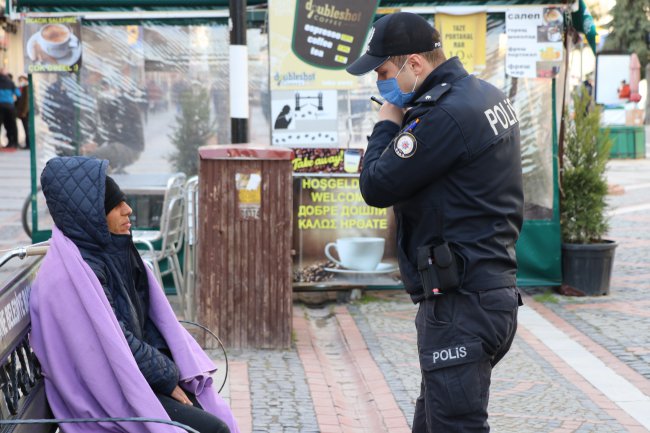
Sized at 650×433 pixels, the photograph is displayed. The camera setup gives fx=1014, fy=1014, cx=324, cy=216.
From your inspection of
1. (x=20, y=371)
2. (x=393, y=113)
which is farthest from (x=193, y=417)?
(x=393, y=113)

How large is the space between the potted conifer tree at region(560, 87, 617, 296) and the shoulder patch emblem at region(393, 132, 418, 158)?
5.43m

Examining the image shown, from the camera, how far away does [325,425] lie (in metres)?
5.20

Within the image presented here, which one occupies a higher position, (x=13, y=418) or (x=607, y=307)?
(x=13, y=418)

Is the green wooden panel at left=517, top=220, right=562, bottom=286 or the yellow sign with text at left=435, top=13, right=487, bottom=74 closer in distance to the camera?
the yellow sign with text at left=435, top=13, right=487, bottom=74

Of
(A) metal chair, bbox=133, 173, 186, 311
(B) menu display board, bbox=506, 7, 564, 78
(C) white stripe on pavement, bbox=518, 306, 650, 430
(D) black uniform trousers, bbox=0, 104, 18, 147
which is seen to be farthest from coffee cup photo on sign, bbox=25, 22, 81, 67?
(D) black uniform trousers, bbox=0, 104, 18, 147

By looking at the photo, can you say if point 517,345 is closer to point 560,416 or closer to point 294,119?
point 560,416

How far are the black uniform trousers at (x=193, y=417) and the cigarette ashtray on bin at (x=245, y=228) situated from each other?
121 inches

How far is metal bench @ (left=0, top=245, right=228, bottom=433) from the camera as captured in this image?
2793mm

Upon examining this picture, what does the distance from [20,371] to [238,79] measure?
15.2 ft

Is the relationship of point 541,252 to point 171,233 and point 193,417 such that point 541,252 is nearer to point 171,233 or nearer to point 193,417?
point 171,233

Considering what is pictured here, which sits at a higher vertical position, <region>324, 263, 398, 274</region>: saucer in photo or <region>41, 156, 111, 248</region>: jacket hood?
<region>41, 156, 111, 248</region>: jacket hood

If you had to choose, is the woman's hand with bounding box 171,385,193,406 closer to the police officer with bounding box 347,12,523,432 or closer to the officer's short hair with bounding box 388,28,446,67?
the police officer with bounding box 347,12,523,432

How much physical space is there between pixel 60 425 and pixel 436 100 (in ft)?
5.10

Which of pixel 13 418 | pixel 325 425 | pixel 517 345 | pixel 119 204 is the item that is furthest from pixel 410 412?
pixel 13 418
